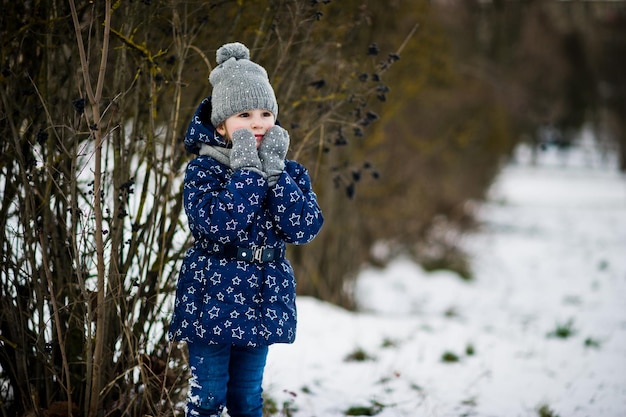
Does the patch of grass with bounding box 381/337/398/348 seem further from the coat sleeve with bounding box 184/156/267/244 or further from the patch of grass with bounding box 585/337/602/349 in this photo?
the coat sleeve with bounding box 184/156/267/244

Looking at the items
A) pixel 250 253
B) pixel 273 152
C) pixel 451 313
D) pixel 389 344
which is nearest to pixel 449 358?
pixel 389 344

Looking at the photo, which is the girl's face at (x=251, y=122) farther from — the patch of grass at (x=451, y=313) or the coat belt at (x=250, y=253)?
the patch of grass at (x=451, y=313)

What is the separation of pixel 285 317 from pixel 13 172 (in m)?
1.21

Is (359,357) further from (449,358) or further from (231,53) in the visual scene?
(231,53)

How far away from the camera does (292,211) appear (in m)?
1.97

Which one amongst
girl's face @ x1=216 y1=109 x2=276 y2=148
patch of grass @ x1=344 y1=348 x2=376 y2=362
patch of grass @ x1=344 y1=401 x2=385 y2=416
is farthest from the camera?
patch of grass @ x1=344 y1=348 x2=376 y2=362

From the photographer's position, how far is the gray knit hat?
196 centimetres

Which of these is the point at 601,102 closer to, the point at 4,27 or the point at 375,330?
the point at 375,330

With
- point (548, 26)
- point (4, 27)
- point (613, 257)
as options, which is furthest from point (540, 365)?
point (548, 26)

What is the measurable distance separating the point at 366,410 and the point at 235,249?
1.45 m

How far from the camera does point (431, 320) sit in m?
5.48

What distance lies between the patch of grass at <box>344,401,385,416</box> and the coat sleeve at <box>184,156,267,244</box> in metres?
1.45

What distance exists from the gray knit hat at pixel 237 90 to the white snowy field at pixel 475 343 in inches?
56.9

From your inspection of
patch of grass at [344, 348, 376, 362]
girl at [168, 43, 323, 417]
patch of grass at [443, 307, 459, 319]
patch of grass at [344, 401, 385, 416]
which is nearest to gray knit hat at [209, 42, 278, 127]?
girl at [168, 43, 323, 417]
